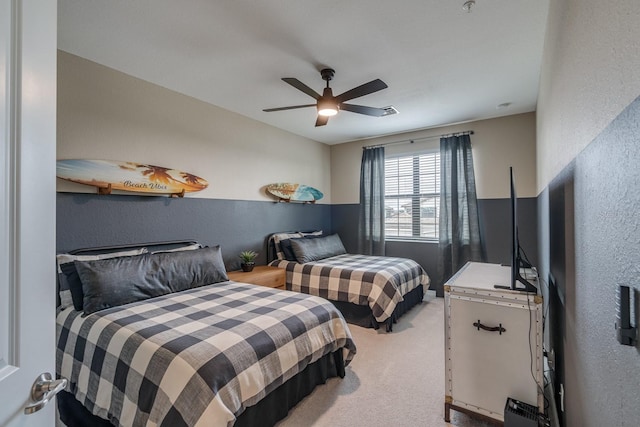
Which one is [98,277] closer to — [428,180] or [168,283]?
[168,283]

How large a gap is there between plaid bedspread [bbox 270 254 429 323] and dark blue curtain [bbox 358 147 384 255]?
0.93 m

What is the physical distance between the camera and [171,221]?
124 inches

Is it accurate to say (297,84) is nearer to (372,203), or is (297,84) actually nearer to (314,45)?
(314,45)

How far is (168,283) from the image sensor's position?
245cm

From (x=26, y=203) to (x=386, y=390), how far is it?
92.3 inches

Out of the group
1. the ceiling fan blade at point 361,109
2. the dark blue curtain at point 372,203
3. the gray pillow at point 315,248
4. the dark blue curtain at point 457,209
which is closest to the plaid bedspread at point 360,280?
the gray pillow at point 315,248

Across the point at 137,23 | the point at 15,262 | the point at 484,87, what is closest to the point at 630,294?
the point at 15,262

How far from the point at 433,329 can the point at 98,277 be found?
10.6 ft

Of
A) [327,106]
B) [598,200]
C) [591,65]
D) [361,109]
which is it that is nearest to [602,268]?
[598,200]

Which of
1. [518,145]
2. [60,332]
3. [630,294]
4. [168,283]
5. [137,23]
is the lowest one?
[60,332]

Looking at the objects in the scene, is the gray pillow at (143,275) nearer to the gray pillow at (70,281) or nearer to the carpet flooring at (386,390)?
A: the gray pillow at (70,281)

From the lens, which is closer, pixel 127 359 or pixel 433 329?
pixel 127 359

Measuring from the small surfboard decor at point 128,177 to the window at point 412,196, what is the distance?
10.3 feet

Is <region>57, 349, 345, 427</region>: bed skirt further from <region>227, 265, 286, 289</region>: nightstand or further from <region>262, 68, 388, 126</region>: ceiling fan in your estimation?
<region>262, 68, 388, 126</region>: ceiling fan
